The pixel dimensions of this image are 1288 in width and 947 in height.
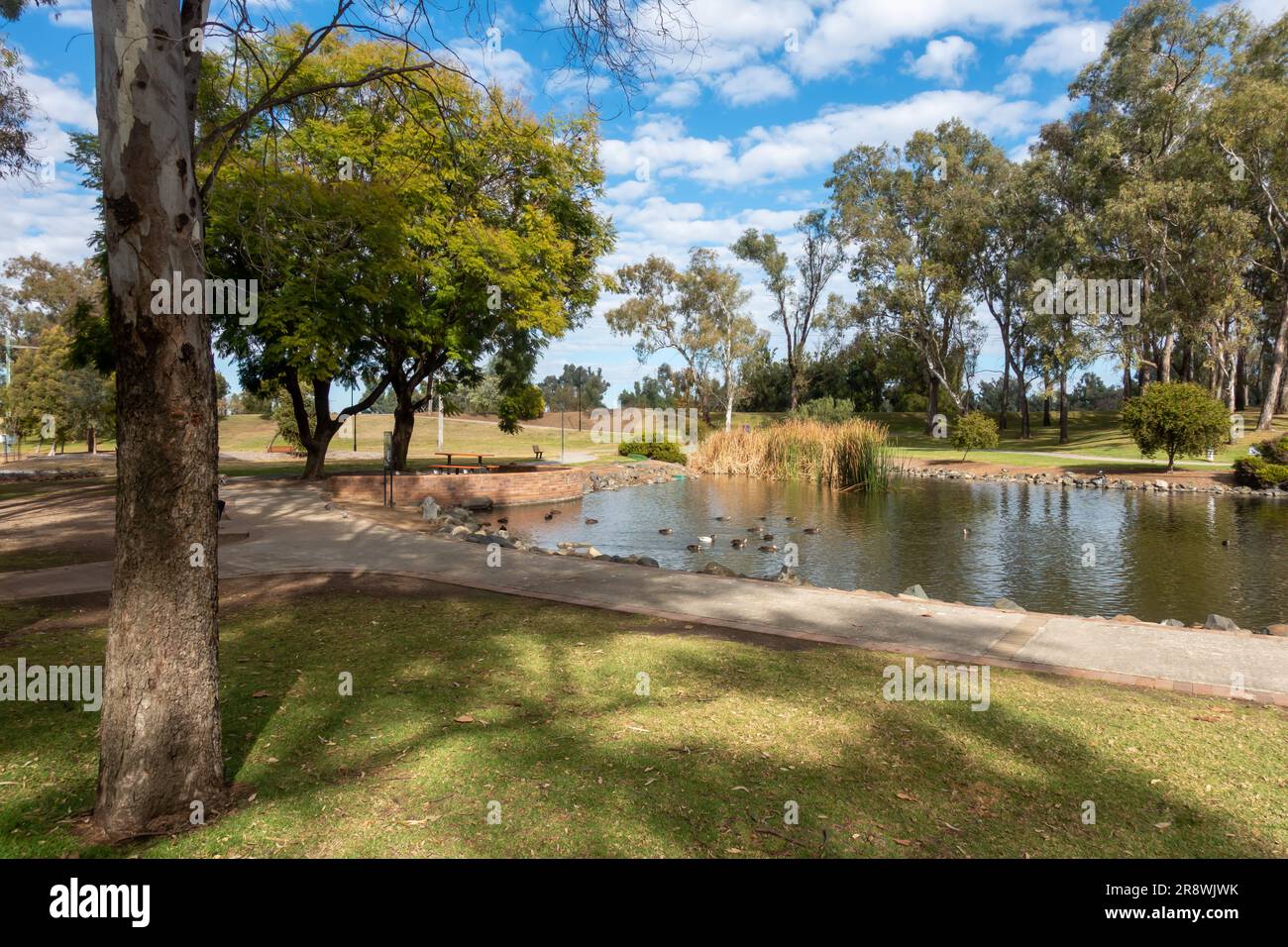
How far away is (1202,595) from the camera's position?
10.3 metres

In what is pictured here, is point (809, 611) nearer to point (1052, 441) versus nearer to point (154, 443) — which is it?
point (154, 443)

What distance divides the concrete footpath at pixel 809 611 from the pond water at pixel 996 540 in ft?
10.4

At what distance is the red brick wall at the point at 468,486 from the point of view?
61.7 feet

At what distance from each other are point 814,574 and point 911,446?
1371 inches

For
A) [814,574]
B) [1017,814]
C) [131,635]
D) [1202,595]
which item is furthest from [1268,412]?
[131,635]

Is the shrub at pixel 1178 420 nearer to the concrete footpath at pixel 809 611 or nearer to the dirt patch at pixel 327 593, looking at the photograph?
the concrete footpath at pixel 809 611

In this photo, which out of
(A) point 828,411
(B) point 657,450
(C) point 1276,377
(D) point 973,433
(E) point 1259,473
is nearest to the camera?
(E) point 1259,473

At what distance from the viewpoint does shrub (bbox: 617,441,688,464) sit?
35750 millimetres

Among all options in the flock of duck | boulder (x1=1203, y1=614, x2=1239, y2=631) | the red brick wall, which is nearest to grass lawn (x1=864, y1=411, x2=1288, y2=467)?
the flock of duck

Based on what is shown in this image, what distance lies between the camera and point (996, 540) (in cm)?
1540

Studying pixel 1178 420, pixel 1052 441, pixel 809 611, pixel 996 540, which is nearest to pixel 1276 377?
pixel 1052 441

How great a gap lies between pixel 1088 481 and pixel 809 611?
999 inches

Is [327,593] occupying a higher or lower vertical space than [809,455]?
lower

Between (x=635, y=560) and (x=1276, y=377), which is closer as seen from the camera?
(x=635, y=560)
